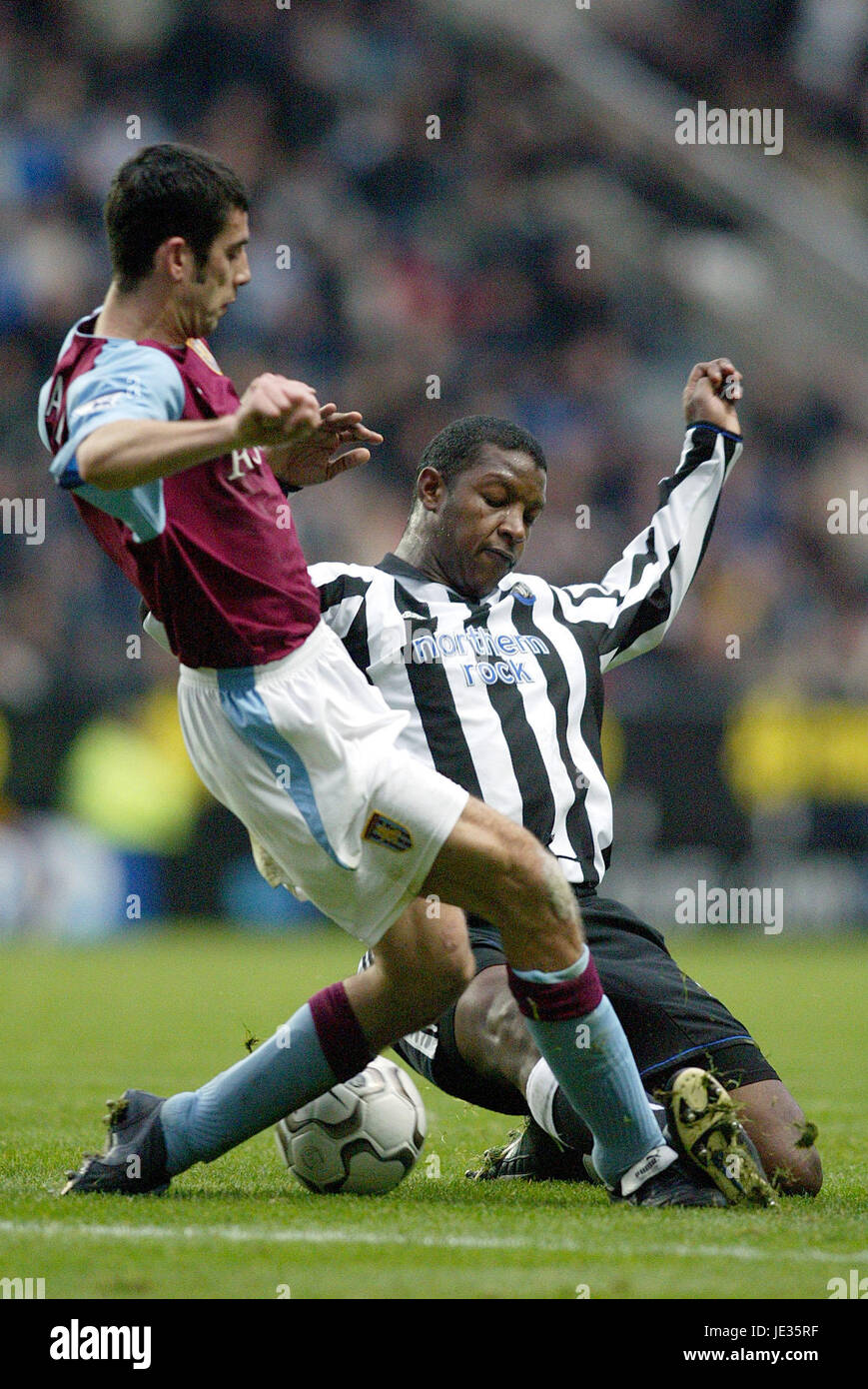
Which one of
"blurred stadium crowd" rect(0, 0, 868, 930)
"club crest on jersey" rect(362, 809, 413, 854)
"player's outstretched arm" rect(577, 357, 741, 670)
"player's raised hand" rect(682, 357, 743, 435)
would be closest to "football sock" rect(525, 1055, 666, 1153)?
"club crest on jersey" rect(362, 809, 413, 854)

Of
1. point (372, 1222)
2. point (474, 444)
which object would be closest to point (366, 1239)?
point (372, 1222)

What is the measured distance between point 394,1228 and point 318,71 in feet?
49.7

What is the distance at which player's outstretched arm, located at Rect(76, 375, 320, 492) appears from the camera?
3.02 meters

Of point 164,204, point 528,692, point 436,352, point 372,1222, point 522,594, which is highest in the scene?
point 436,352

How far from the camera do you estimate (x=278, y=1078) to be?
3697 millimetres

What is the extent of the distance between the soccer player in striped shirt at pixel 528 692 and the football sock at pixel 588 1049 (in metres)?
0.25

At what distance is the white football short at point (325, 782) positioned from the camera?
3375 mm

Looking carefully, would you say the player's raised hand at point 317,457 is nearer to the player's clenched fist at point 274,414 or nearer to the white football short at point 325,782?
the white football short at point 325,782

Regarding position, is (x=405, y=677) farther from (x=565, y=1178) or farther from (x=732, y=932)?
(x=732, y=932)

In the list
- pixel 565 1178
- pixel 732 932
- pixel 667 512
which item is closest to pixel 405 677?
pixel 667 512

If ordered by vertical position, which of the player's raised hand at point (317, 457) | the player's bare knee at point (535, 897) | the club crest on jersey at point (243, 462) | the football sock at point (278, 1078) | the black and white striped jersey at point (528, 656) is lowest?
the football sock at point (278, 1078)

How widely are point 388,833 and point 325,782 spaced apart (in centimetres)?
15

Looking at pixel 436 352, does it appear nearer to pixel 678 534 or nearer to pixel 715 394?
pixel 715 394

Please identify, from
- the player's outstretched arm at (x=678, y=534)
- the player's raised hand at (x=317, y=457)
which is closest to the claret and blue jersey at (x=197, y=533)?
the player's raised hand at (x=317, y=457)
